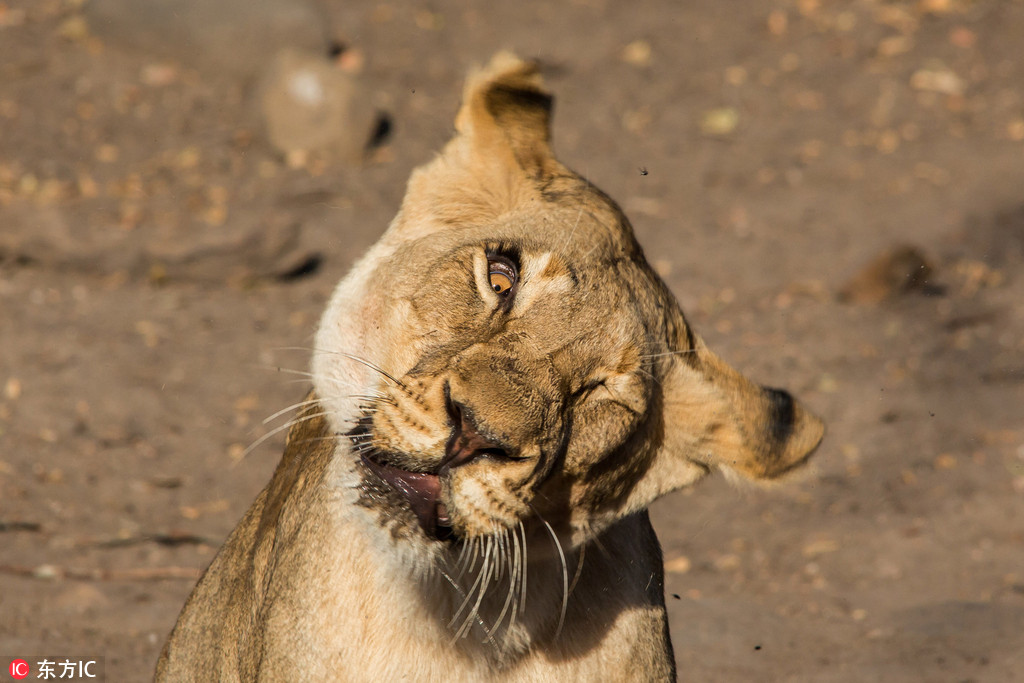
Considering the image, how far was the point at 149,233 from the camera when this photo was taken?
7.89 meters

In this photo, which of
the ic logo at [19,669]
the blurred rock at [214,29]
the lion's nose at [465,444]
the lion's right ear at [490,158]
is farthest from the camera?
the blurred rock at [214,29]

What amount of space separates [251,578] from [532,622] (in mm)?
887

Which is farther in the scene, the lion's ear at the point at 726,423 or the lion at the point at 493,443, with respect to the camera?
the lion's ear at the point at 726,423

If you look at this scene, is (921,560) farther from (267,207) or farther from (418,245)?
(267,207)

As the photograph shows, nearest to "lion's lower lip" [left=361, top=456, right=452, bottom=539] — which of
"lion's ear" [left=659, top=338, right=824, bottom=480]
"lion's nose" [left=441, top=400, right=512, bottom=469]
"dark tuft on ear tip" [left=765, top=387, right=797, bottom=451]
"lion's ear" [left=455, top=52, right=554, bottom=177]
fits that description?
"lion's nose" [left=441, top=400, right=512, bottom=469]

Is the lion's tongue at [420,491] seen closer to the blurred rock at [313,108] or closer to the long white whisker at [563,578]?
the long white whisker at [563,578]

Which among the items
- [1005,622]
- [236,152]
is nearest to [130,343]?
[236,152]

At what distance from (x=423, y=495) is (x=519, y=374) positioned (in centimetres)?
37

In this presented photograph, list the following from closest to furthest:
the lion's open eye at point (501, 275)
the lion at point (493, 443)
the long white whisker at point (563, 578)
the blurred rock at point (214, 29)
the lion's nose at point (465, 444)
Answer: the lion's nose at point (465, 444) < the lion at point (493, 443) < the long white whisker at point (563, 578) < the lion's open eye at point (501, 275) < the blurred rock at point (214, 29)

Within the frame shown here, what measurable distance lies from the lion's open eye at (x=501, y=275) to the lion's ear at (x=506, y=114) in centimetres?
60

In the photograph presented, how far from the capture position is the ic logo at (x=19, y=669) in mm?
4547

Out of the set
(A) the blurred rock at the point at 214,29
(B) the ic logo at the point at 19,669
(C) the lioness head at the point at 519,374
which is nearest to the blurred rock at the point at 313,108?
(A) the blurred rock at the point at 214,29

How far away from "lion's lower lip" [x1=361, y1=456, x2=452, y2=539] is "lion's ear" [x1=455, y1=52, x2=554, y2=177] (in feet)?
3.79

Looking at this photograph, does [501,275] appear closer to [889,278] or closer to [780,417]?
[780,417]
